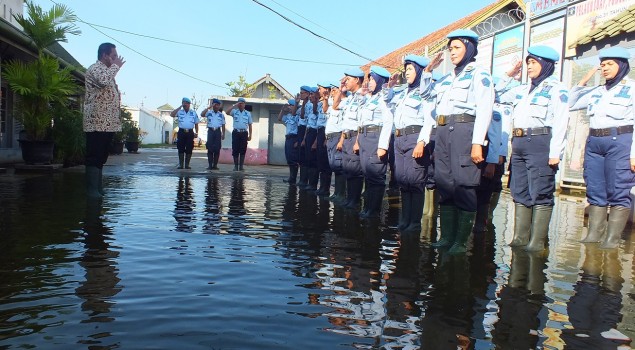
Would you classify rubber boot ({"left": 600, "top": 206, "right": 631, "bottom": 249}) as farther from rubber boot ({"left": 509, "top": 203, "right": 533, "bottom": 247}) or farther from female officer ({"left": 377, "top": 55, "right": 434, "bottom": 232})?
female officer ({"left": 377, "top": 55, "right": 434, "bottom": 232})

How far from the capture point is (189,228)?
6.04 m

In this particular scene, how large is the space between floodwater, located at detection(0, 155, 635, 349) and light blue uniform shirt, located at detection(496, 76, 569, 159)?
Result: 1057mm

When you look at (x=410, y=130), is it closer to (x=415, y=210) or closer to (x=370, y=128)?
(x=415, y=210)

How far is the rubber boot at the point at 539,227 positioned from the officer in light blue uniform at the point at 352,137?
117 inches

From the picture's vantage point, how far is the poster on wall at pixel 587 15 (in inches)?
432

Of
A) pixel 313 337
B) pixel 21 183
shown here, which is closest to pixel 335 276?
pixel 313 337

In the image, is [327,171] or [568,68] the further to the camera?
[568,68]

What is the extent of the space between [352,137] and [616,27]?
4769 millimetres

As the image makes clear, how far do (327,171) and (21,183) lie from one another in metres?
5.14

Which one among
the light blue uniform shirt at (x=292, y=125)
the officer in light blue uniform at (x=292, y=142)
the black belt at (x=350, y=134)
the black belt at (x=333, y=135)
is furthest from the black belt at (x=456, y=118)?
the light blue uniform shirt at (x=292, y=125)

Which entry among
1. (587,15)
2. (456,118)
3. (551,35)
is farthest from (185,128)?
(456,118)

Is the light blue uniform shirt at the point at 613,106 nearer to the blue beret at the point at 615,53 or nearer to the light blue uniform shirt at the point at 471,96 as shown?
the blue beret at the point at 615,53

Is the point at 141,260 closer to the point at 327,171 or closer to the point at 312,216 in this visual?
the point at 312,216

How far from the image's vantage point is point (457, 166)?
5.30m
